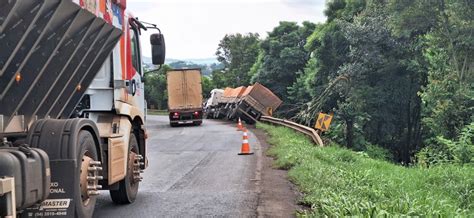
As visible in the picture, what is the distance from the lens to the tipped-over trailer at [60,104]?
13.3 ft

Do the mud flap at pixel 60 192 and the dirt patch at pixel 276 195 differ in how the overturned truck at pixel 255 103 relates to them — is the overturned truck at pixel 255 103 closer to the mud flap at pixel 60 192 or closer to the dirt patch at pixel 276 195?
the dirt patch at pixel 276 195

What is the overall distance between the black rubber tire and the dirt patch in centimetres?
212

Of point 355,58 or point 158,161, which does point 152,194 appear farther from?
point 355,58

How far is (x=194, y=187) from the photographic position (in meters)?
8.83

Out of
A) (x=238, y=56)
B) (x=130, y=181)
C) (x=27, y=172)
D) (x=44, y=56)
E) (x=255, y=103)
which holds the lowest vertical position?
(x=130, y=181)

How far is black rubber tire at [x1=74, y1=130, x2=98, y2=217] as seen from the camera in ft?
16.1

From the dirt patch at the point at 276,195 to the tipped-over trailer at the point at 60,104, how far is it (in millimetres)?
1931

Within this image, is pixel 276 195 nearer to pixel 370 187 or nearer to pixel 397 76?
pixel 370 187

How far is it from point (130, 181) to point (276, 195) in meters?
2.18

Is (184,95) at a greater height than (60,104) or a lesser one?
greater

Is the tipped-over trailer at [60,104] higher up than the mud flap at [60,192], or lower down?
higher up

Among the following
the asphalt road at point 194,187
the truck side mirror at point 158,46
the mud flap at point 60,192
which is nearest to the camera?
the mud flap at point 60,192

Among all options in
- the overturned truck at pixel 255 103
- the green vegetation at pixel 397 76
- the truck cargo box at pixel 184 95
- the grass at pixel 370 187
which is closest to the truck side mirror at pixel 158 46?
the grass at pixel 370 187

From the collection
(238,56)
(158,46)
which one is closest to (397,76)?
(158,46)
